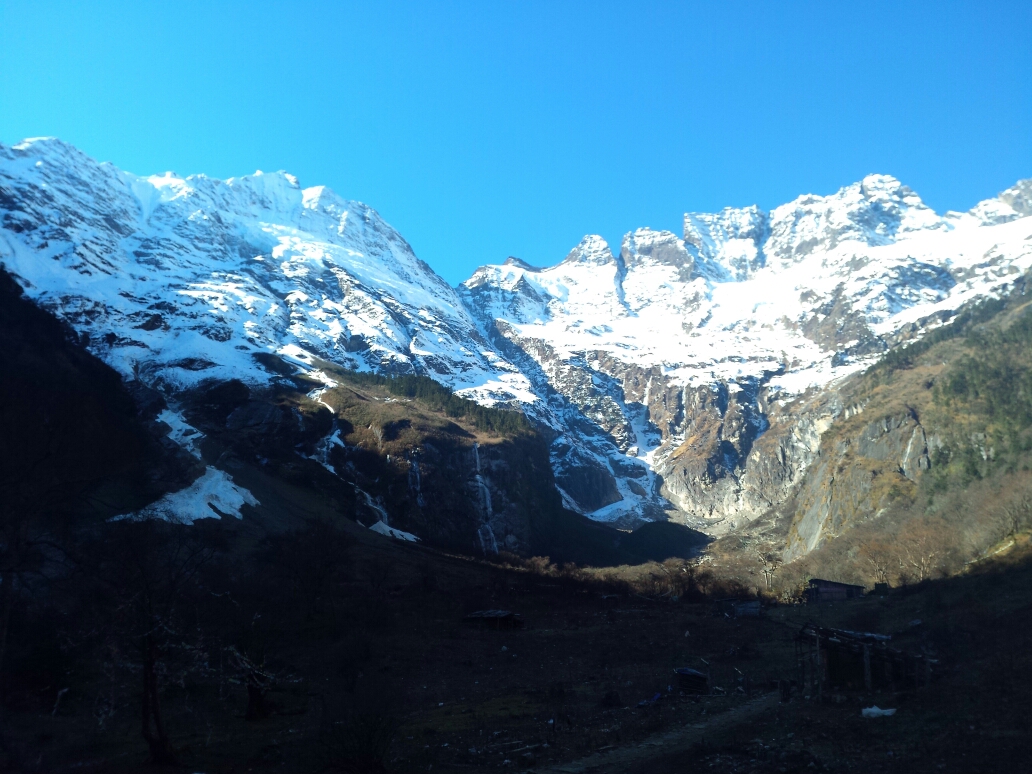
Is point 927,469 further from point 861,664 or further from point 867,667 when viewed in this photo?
point 867,667

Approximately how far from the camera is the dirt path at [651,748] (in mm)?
19719

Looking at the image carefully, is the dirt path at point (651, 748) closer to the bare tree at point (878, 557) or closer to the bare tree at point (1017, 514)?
the bare tree at point (1017, 514)

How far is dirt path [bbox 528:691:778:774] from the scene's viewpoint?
64.7 feet

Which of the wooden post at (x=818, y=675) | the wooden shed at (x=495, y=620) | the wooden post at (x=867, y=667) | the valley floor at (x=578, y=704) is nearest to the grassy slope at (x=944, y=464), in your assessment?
the valley floor at (x=578, y=704)

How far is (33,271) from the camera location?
190 m

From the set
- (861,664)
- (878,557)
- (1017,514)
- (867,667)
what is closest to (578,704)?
(861,664)

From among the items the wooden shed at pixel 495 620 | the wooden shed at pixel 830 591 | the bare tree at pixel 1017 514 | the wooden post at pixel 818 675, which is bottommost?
A: the wooden shed at pixel 830 591

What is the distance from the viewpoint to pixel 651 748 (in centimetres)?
2166

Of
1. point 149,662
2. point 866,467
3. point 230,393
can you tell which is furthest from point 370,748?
point 230,393

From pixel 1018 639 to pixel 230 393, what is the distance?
466ft

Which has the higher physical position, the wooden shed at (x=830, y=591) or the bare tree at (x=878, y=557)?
the bare tree at (x=878, y=557)

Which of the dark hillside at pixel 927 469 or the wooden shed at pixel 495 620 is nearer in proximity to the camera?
the wooden shed at pixel 495 620

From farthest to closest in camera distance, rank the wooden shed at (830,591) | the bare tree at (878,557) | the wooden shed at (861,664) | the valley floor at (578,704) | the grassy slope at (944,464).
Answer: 1. the bare tree at (878,557)
2. the grassy slope at (944,464)
3. the wooden shed at (830,591)
4. the wooden shed at (861,664)
5. the valley floor at (578,704)

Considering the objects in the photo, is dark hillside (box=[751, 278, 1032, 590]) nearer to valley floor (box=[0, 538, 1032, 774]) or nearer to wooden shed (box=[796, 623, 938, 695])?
valley floor (box=[0, 538, 1032, 774])
